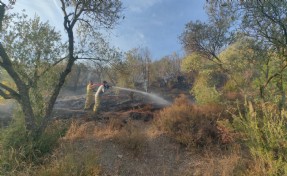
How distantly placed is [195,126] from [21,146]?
242 inches

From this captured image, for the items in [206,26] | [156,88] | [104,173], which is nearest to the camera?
[104,173]

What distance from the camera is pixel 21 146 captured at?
7355 mm

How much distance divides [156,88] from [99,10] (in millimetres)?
25563

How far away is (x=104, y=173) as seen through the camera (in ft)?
24.4

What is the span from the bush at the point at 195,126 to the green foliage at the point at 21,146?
4.27 m

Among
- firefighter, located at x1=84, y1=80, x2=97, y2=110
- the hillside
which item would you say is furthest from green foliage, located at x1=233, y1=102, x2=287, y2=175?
firefighter, located at x1=84, y1=80, x2=97, y2=110

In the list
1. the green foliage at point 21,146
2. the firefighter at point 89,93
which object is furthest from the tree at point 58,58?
the firefighter at point 89,93

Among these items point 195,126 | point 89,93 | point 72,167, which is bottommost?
point 72,167

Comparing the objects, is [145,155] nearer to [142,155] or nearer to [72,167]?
[142,155]

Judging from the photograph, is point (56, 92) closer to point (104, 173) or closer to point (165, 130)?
point (104, 173)

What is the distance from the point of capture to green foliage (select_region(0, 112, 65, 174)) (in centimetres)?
667

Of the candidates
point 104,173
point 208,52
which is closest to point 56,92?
point 104,173

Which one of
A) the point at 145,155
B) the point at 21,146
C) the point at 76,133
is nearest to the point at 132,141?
the point at 145,155

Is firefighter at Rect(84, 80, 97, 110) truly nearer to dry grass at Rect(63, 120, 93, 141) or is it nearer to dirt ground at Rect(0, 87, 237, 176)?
dirt ground at Rect(0, 87, 237, 176)
